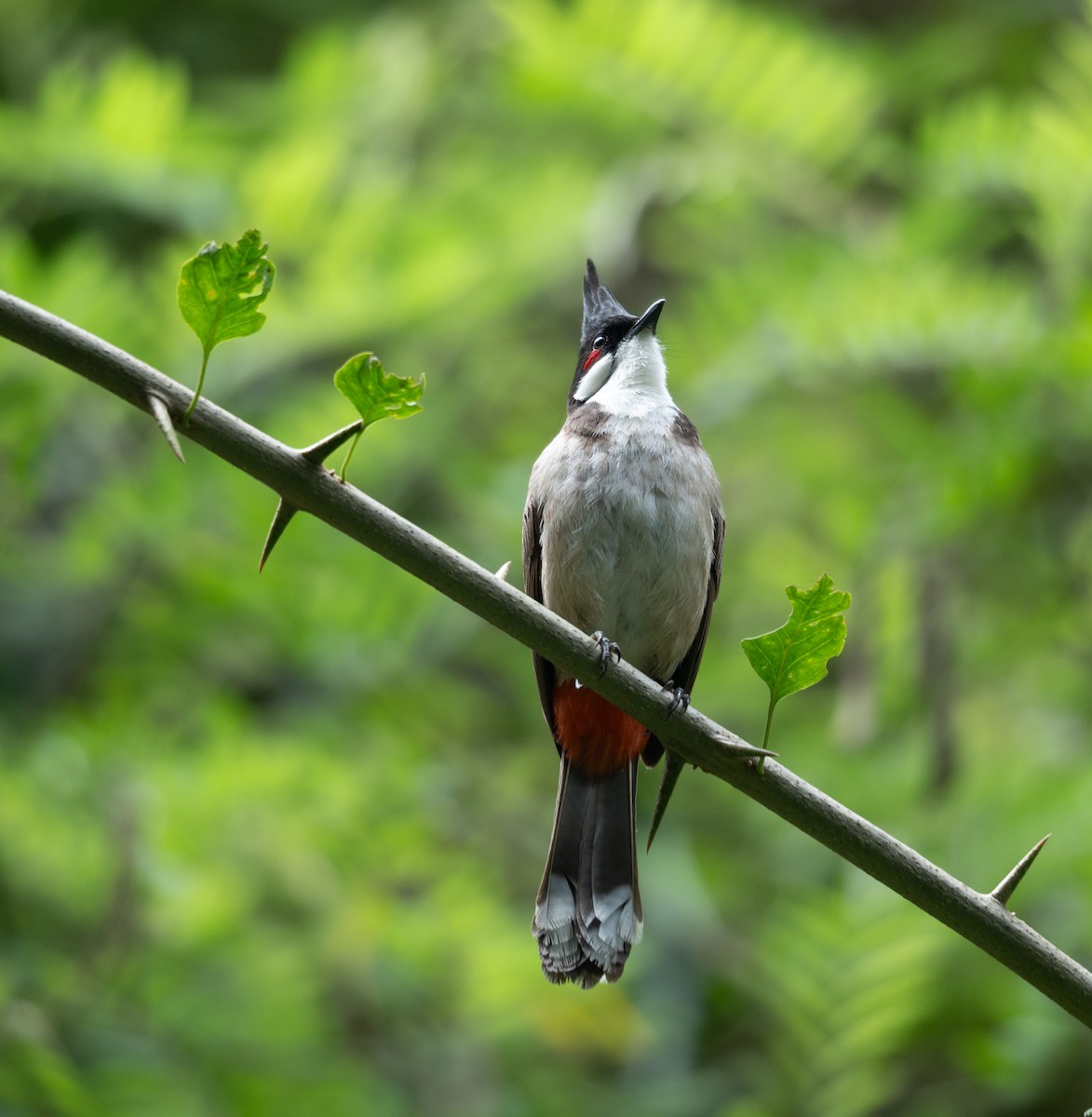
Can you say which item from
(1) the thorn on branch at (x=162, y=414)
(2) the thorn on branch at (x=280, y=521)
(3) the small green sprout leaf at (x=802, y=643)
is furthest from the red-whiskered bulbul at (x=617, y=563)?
(1) the thorn on branch at (x=162, y=414)

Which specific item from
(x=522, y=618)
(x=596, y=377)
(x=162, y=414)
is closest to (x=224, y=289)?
(x=162, y=414)

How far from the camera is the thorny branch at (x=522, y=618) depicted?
168cm

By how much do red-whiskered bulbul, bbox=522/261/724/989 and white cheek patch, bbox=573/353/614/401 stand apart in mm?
58

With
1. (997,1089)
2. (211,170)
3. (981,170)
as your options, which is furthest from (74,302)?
(997,1089)

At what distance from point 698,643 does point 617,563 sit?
38 cm

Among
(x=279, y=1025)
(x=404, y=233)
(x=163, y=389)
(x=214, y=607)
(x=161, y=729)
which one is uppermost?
(x=404, y=233)

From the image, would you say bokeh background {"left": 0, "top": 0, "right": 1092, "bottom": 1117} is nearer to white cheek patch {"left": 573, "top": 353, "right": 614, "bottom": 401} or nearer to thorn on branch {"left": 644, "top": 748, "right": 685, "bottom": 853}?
white cheek patch {"left": 573, "top": 353, "right": 614, "bottom": 401}

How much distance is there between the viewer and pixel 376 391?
181cm

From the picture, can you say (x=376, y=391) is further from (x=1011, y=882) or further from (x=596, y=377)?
(x=596, y=377)

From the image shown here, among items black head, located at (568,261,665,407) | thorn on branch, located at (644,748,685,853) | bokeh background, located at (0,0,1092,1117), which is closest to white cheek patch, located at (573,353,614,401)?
black head, located at (568,261,665,407)

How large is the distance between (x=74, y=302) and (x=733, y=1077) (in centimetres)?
331

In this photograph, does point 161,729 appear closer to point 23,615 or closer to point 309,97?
point 23,615

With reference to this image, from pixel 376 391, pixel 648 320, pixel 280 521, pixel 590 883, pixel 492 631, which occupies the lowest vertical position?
pixel 280 521

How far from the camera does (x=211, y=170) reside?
4.87 metres
